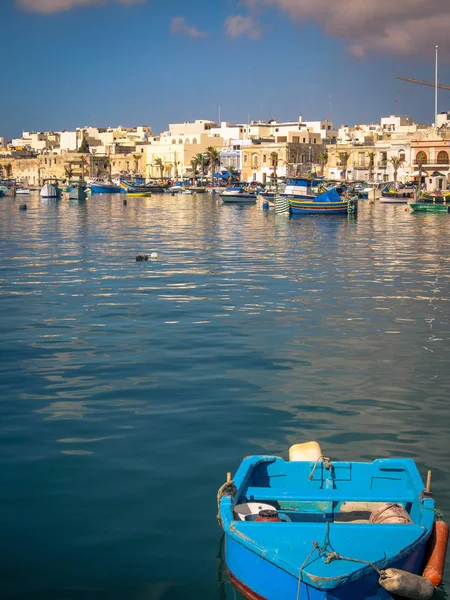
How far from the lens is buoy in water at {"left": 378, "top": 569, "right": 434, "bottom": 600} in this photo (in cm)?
545

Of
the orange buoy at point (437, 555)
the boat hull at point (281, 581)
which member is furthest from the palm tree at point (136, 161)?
the boat hull at point (281, 581)

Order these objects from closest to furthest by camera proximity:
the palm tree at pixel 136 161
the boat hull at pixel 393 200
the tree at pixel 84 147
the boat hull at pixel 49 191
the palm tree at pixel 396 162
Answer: the boat hull at pixel 393 200, the boat hull at pixel 49 191, the palm tree at pixel 396 162, the palm tree at pixel 136 161, the tree at pixel 84 147

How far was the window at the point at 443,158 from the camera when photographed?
301ft

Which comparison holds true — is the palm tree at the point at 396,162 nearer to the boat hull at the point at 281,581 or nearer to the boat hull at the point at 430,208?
the boat hull at the point at 430,208

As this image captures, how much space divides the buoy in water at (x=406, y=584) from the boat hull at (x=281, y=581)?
7cm

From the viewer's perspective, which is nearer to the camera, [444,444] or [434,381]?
[444,444]

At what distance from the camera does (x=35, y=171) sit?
16338 centimetres

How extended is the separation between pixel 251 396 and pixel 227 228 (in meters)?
36.0

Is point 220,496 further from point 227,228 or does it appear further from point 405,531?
→ point 227,228

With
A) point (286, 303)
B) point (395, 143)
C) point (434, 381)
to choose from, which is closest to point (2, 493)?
point (434, 381)

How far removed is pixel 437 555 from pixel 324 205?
174 ft

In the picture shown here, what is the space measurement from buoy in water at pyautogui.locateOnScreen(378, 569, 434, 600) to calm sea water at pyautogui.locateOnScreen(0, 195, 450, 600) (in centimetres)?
136

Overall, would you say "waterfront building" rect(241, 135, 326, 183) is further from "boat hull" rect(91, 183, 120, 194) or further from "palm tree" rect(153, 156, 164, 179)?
"palm tree" rect(153, 156, 164, 179)

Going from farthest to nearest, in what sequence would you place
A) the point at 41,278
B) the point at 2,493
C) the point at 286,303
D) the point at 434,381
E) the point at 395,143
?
the point at 395,143 → the point at 41,278 → the point at 286,303 → the point at 434,381 → the point at 2,493
